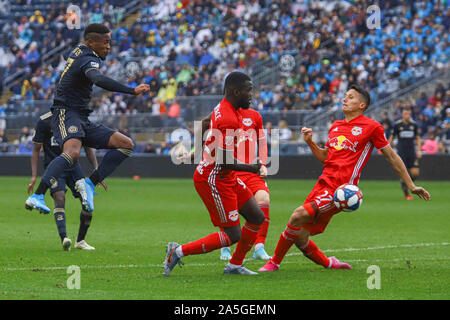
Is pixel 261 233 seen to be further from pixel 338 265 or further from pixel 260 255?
pixel 338 265

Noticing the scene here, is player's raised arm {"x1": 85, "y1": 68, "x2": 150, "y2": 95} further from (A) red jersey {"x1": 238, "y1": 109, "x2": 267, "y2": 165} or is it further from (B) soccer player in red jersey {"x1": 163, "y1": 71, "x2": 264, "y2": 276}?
(A) red jersey {"x1": 238, "y1": 109, "x2": 267, "y2": 165}

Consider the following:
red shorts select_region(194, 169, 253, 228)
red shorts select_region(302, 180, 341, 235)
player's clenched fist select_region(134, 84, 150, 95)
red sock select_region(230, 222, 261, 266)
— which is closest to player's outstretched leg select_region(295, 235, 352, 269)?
red shorts select_region(302, 180, 341, 235)

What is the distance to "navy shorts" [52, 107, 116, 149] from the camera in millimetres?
10406

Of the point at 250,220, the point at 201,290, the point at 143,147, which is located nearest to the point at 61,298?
the point at 201,290

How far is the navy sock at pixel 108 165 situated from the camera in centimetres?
1049

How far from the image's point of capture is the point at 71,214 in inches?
692

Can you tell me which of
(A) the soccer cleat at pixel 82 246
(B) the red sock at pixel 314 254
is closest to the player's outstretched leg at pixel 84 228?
(A) the soccer cleat at pixel 82 246

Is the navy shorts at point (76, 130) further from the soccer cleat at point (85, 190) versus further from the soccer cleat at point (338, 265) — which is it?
the soccer cleat at point (338, 265)

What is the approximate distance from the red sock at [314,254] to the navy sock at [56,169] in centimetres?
309

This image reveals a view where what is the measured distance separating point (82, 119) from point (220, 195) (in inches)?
113

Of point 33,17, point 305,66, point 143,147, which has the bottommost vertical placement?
point 143,147

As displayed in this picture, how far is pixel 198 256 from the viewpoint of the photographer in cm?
1073
